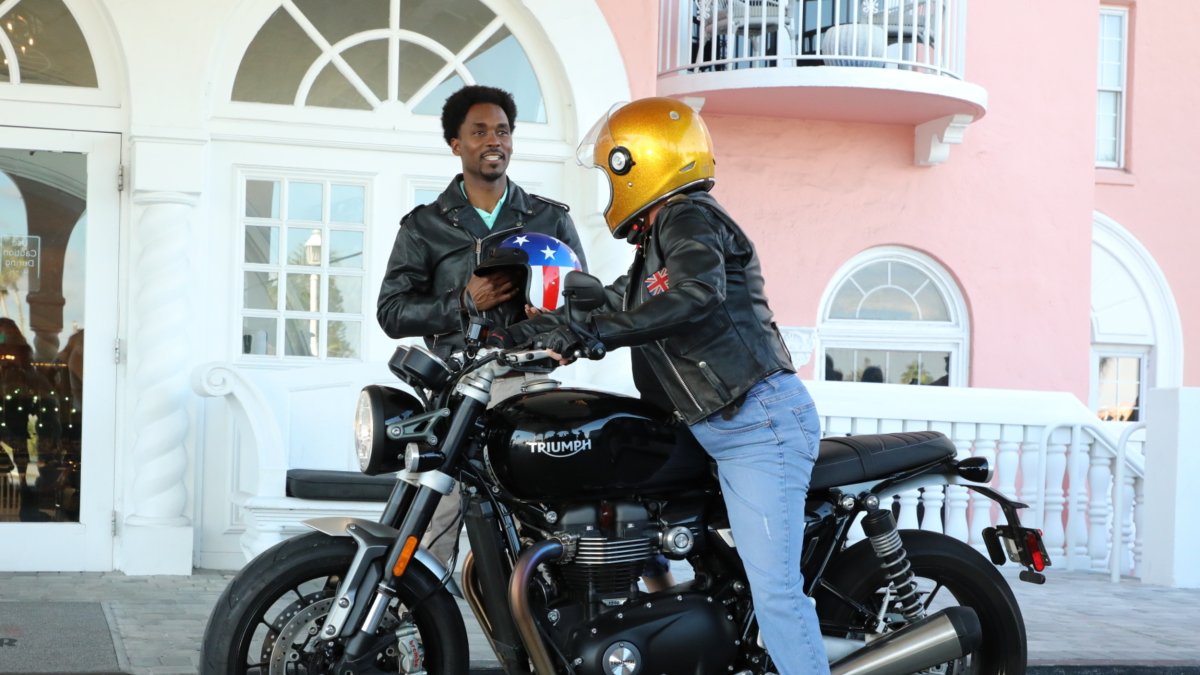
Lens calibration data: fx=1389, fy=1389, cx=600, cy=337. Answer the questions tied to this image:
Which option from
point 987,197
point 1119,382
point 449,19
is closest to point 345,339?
point 449,19

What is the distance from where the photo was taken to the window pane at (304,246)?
7.05 meters

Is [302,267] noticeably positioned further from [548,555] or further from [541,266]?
[548,555]

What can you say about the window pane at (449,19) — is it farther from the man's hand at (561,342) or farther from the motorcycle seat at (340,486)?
the man's hand at (561,342)

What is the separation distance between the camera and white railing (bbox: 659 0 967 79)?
34.9 ft

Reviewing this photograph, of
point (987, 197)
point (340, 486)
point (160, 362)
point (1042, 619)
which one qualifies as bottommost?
point (1042, 619)

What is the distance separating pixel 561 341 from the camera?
3.08 m

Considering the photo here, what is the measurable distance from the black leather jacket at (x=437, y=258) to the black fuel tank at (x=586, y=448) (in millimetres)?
779

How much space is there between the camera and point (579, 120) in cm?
713

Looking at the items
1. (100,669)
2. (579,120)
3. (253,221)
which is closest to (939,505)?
(579,120)

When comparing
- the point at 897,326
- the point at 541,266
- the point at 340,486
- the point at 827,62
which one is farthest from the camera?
the point at 897,326

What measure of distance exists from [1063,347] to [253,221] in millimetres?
7442

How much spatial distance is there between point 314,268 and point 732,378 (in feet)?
13.4

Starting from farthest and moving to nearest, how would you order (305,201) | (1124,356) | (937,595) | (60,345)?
(1124,356), (305,201), (60,345), (937,595)

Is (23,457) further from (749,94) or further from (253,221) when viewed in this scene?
(749,94)
